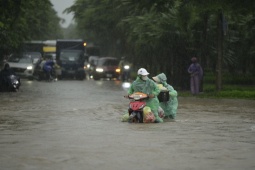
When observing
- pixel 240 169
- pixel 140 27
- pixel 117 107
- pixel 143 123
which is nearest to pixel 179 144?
pixel 240 169

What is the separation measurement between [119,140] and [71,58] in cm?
4276

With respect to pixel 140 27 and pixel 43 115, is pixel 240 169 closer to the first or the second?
pixel 43 115

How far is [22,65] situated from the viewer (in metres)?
53.2

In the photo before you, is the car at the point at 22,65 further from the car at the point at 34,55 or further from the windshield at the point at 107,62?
the windshield at the point at 107,62

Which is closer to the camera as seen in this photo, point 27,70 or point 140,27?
point 140,27

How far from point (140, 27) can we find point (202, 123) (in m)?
20.5

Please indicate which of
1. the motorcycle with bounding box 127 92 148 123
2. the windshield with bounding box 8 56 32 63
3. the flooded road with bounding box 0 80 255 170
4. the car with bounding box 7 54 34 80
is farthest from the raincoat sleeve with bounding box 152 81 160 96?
the windshield with bounding box 8 56 32 63

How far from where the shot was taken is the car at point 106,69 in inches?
2286

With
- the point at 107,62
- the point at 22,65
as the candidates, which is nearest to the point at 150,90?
the point at 22,65

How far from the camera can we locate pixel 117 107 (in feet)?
79.0

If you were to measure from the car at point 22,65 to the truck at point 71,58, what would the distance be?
110 inches

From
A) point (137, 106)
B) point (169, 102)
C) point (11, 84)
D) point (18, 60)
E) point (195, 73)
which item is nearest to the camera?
point (137, 106)

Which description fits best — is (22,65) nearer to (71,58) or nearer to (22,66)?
(22,66)

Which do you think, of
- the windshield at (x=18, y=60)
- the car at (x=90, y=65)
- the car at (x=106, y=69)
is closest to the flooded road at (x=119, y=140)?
the windshield at (x=18, y=60)
